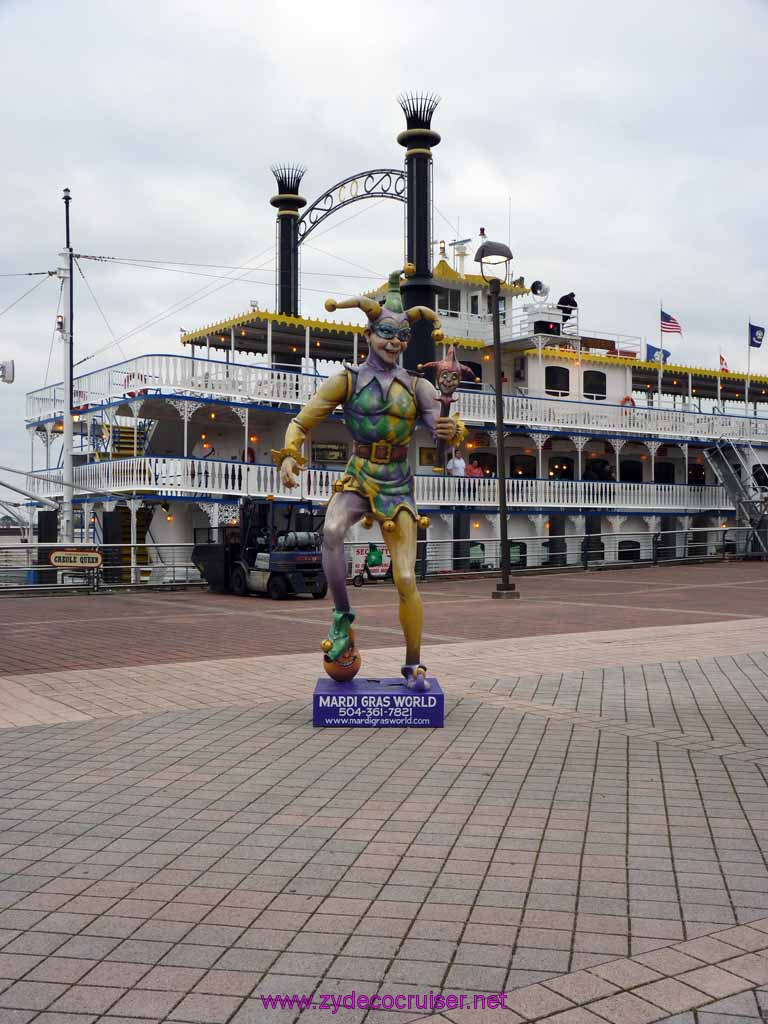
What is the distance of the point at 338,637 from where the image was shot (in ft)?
23.8

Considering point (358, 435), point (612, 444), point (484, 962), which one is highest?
point (612, 444)

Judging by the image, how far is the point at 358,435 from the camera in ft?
23.8

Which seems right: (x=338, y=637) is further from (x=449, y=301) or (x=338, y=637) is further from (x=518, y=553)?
(x=449, y=301)

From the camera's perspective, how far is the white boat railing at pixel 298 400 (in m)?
24.5

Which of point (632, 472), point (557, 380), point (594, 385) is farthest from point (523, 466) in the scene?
point (632, 472)

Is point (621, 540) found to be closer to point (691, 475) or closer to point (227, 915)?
point (691, 475)

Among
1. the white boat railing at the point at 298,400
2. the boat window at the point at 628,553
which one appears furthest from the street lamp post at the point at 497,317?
the boat window at the point at 628,553

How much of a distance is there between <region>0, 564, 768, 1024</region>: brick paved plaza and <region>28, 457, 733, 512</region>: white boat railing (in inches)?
507

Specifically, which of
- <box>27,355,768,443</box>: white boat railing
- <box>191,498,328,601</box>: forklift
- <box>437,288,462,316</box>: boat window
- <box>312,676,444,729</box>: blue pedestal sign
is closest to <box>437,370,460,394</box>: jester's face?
<box>312,676,444,729</box>: blue pedestal sign

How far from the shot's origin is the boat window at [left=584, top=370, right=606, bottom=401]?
35.2 m

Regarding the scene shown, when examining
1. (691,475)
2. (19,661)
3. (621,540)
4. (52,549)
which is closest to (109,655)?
(19,661)

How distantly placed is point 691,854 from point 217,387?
22216 mm

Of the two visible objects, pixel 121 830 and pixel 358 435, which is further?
Answer: pixel 358 435

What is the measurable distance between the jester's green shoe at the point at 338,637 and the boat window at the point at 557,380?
2745 centimetres
